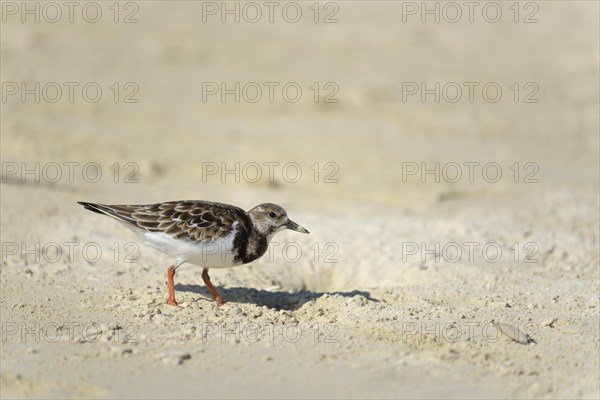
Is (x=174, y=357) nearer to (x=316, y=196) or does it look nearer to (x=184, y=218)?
(x=184, y=218)

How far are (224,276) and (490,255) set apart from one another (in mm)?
2849

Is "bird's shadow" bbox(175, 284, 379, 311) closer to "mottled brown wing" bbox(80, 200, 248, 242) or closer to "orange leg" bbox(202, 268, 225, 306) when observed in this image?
"orange leg" bbox(202, 268, 225, 306)

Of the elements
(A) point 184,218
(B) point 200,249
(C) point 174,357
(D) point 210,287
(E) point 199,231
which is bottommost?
(C) point 174,357

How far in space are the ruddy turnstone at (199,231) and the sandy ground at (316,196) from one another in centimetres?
40

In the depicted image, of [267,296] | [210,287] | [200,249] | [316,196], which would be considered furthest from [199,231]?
[316,196]

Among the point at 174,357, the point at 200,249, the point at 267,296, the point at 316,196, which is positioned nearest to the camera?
the point at 174,357

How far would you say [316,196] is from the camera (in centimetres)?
1204

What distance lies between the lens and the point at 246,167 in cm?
1287

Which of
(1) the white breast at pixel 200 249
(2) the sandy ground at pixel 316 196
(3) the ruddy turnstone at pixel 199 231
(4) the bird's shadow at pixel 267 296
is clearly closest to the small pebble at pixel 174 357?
(2) the sandy ground at pixel 316 196

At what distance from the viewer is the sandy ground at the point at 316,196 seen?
21.3 ft

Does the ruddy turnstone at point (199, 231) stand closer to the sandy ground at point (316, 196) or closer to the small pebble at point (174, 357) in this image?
the sandy ground at point (316, 196)

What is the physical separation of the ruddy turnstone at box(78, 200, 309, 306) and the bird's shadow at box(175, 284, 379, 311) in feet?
0.96

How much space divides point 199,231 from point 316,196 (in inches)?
175

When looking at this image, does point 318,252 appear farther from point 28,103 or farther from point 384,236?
point 28,103
